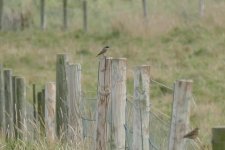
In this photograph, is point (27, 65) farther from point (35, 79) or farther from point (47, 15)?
point (47, 15)

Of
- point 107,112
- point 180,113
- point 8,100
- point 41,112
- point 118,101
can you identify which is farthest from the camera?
point 8,100

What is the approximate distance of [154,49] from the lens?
18.3 metres

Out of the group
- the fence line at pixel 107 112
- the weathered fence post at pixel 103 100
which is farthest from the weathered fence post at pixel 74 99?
the weathered fence post at pixel 103 100

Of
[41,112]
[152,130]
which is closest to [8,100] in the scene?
[41,112]

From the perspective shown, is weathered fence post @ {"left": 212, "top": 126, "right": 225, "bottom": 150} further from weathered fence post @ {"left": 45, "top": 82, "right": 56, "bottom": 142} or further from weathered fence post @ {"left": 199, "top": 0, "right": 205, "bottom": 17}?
weathered fence post @ {"left": 199, "top": 0, "right": 205, "bottom": 17}

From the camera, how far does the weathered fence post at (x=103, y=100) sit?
19.2 ft

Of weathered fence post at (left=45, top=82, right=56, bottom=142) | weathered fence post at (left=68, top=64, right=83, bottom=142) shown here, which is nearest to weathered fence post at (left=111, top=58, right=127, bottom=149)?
weathered fence post at (left=68, top=64, right=83, bottom=142)

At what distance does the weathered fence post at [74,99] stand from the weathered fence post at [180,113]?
262 centimetres

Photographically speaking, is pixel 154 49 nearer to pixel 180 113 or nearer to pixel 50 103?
pixel 50 103

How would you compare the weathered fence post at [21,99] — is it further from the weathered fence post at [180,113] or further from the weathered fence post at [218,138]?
the weathered fence post at [218,138]

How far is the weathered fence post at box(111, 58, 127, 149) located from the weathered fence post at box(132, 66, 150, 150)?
39 centimetres

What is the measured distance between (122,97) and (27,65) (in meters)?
11.4

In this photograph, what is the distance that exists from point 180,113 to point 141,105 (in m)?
0.92

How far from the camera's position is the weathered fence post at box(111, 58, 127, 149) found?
572 cm
